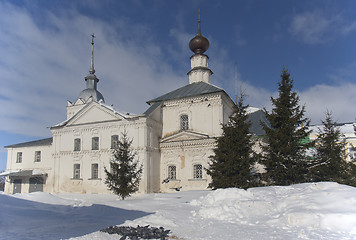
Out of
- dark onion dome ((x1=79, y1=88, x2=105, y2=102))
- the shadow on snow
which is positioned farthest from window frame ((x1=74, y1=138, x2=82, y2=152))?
the shadow on snow

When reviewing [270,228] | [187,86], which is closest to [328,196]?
[270,228]

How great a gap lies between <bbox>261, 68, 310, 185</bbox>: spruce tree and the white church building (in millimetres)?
6355

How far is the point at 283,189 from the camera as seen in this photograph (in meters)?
11.1

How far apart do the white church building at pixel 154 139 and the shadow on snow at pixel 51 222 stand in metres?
9.70

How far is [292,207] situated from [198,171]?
13.2 metres

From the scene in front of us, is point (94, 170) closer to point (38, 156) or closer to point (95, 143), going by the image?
point (95, 143)

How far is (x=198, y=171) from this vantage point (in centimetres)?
2152

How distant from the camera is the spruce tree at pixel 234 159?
14.4 meters

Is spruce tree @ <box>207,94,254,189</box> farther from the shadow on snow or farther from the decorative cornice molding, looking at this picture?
the decorative cornice molding

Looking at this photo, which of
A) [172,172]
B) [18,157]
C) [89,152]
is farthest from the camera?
[18,157]

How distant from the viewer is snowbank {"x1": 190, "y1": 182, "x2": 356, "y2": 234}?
7297 millimetres

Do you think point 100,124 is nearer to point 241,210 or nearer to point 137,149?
point 137,149

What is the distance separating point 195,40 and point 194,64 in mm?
2510

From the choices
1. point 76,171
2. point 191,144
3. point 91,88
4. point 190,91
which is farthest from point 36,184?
point 190,91
